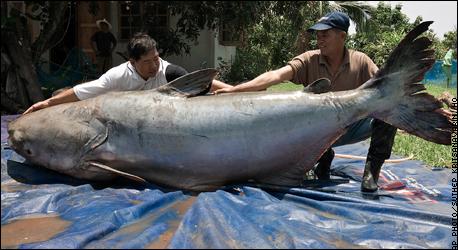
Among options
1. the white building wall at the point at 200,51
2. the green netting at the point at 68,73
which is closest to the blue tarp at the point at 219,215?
the green netting at the point at 68,73

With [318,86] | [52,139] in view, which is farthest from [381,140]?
[52,139]

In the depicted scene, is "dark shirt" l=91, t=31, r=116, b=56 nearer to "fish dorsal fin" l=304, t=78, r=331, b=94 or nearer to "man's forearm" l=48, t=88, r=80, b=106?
"man's forearm" l=48, t=88, r=80, b=106

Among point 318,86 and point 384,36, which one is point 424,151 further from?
point 384,36

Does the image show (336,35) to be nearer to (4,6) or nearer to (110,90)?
(110,90)

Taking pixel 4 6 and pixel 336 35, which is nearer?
pixel 336 35

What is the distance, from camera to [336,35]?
372 centimetres

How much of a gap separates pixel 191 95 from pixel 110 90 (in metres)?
0.87

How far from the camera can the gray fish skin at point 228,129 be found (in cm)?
307

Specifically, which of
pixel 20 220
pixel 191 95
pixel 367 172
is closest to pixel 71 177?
pixel 20 220

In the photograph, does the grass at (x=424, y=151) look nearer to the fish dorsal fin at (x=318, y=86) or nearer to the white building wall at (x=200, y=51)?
the fish dorsal fin at (x=318, y=86)

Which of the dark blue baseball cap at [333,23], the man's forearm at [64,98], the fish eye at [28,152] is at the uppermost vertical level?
the dark blue baseball cap at [333,23]

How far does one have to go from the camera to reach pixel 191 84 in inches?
130

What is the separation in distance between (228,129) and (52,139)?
122cm

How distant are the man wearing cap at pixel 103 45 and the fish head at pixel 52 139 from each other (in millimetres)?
6888
